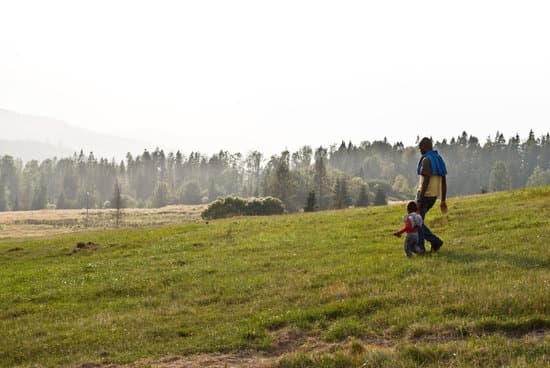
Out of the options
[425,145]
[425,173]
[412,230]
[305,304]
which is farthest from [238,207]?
[305,304]

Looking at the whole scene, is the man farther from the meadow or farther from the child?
the meadow

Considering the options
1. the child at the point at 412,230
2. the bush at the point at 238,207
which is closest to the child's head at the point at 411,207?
the child at the point at 412,230

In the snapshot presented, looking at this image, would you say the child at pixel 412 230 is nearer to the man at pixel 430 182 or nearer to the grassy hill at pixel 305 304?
the man at pixel 430 182

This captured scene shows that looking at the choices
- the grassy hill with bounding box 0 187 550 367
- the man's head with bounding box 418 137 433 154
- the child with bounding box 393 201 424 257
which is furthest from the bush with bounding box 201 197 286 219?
the child with bounding box 393 201 424 257

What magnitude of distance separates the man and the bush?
67.3 metres

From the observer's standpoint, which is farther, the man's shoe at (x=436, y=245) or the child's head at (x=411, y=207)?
the man's shoe at (x=436, y=245)

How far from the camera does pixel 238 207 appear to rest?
8619 centimetres

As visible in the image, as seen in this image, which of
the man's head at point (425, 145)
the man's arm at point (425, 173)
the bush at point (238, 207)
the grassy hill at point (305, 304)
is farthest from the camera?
the bush at point (238, 207)

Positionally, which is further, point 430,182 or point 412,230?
point 430,182

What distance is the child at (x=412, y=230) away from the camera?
52.5 ft

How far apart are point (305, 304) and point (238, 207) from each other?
74103mm

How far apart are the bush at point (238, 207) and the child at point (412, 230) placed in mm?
67609

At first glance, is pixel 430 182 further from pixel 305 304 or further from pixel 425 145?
pixel 305 304

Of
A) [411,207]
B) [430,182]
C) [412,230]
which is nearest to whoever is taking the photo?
[412,230]
